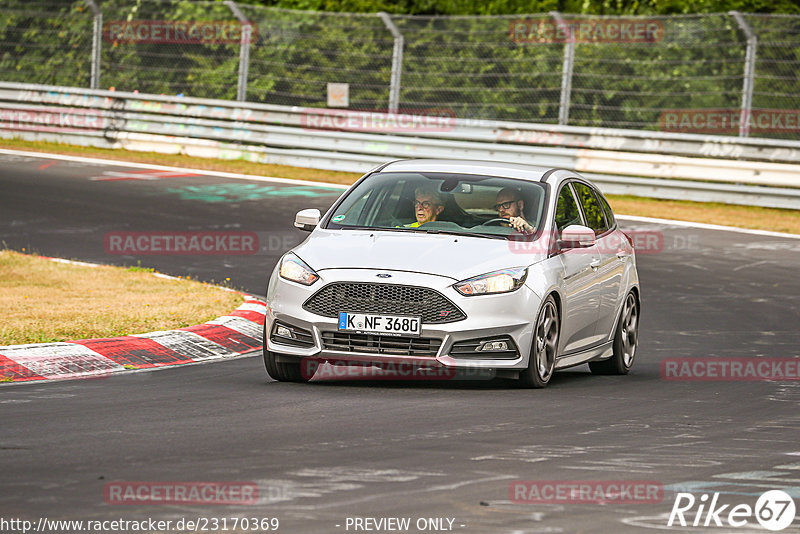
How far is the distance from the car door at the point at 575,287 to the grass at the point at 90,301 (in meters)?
3.15

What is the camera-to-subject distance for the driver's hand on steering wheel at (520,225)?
10.2 m

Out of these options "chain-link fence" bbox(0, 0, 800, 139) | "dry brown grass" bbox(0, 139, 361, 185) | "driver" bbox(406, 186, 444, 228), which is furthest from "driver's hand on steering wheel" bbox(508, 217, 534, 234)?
"dry brown grass" bbox(0, 139, 361, 185)

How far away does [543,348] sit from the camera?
9766mm

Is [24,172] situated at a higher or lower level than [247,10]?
lower

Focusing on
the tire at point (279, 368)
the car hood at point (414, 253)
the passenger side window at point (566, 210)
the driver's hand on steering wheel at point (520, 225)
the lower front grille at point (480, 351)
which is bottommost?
the tire at point (279, 368)

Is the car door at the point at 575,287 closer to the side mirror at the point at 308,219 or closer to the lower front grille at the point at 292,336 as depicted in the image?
the side mirror at the point at 308,219

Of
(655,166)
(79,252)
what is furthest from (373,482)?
(655,166)

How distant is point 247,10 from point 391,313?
63.8 feet

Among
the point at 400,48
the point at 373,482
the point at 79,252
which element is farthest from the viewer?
the point at 400,48

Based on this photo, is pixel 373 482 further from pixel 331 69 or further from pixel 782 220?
pixel 331 69

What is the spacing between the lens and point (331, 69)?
88.0ft

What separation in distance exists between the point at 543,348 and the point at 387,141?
16196 mm

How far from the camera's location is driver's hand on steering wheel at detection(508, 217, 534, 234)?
10.2 m

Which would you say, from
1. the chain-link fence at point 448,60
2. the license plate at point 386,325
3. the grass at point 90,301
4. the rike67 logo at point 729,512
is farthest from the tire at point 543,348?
the chain-link fence at point 448,60
